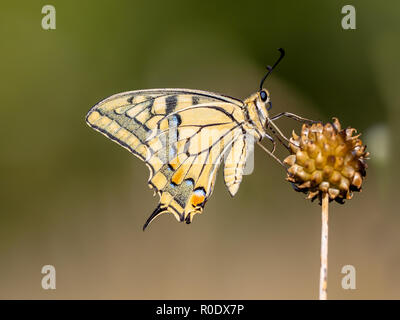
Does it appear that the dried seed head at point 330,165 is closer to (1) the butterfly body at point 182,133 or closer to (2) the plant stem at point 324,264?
(2) the plant stem at point 324,264

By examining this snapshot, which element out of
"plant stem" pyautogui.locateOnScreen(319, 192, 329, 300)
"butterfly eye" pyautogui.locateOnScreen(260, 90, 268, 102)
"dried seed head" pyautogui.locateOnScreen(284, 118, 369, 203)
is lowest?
"plant stem" pyautogui.locateOnScreen(319, 192, 329, 300)

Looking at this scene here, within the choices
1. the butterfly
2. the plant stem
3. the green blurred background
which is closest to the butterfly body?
the butterfly

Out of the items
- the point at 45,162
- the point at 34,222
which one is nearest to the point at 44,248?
the point at 34,222

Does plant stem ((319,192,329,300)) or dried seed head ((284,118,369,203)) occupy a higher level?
dried seed head ((284,118,369,203))

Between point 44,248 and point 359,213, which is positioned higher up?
point 359,213

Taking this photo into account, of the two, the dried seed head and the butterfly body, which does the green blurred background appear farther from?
the dried seed head

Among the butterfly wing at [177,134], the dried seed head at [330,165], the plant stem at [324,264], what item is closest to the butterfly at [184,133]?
the butterfly wing at [177,134]

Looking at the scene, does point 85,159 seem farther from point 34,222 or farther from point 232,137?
point 232,137
